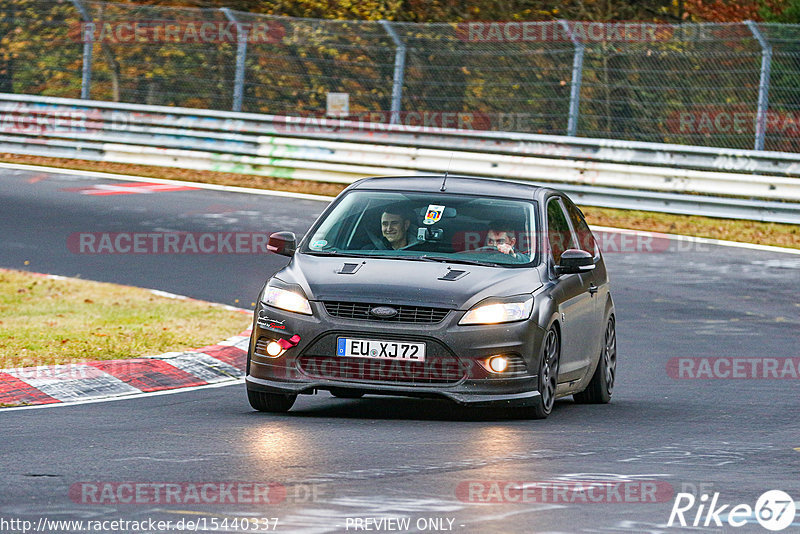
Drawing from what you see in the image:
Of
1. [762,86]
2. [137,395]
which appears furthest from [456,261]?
[762,86]

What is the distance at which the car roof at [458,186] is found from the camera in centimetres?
1055

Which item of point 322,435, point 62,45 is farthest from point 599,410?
point 62,45

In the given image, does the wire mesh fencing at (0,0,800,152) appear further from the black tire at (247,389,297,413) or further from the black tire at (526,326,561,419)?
the black tire at (247,389,297,413)

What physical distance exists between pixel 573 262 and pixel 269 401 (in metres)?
2.14

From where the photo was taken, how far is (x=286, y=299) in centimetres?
951

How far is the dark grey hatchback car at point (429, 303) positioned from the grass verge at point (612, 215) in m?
10.7

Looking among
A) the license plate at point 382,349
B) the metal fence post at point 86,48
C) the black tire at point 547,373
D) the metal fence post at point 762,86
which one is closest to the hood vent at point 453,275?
the license plate at point 382,349

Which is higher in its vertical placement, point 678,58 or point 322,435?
point 678,58

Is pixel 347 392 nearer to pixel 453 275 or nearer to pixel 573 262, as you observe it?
pixel 453 275

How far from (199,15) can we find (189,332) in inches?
584

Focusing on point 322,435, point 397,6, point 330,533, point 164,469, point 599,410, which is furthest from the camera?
point 397,6

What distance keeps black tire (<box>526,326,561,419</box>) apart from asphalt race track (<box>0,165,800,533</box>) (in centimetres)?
11

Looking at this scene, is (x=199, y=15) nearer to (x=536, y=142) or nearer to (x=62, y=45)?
(x=62, y=45)

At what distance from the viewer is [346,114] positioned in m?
25.4
